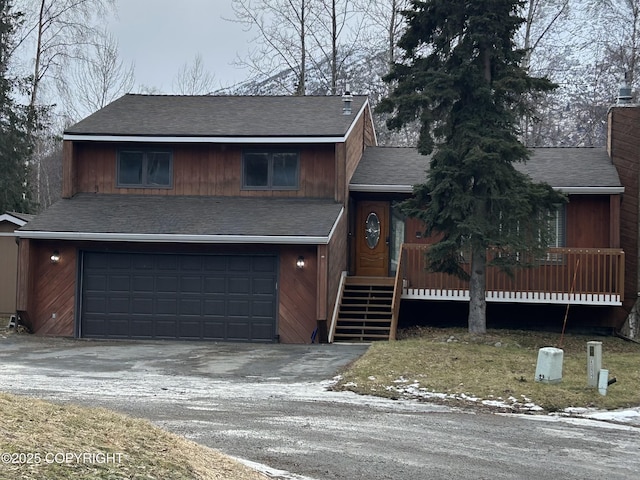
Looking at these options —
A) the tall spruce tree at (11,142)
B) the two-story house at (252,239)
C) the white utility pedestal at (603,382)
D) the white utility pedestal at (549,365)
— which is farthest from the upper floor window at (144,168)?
the white utility pedestal at (603,382)

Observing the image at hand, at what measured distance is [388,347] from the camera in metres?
15.6

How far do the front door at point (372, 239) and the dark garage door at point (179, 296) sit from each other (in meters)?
3.39

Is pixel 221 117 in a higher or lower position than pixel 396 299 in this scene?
higher

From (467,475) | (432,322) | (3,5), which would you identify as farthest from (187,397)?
(3,5)

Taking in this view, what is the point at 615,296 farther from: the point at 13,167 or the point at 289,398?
the point at 13,167

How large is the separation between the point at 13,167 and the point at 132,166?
26.8ft

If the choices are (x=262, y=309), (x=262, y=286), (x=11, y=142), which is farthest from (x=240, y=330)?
(x=11, y=142)

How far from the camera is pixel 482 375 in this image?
42.7ft

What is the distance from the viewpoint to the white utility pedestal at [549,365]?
12.5m

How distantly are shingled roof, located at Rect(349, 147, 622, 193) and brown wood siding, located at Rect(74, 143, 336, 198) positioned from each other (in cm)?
90

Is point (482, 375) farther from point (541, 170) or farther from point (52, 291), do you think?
point (52, 291)

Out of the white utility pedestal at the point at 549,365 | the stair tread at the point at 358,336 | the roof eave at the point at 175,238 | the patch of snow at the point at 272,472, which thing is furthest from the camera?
the stair tread at the point at 358,336

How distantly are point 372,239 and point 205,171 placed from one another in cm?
454

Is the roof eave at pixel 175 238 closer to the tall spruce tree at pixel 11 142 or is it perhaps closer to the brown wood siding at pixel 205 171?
the brown wood siding at pixel 205 171
